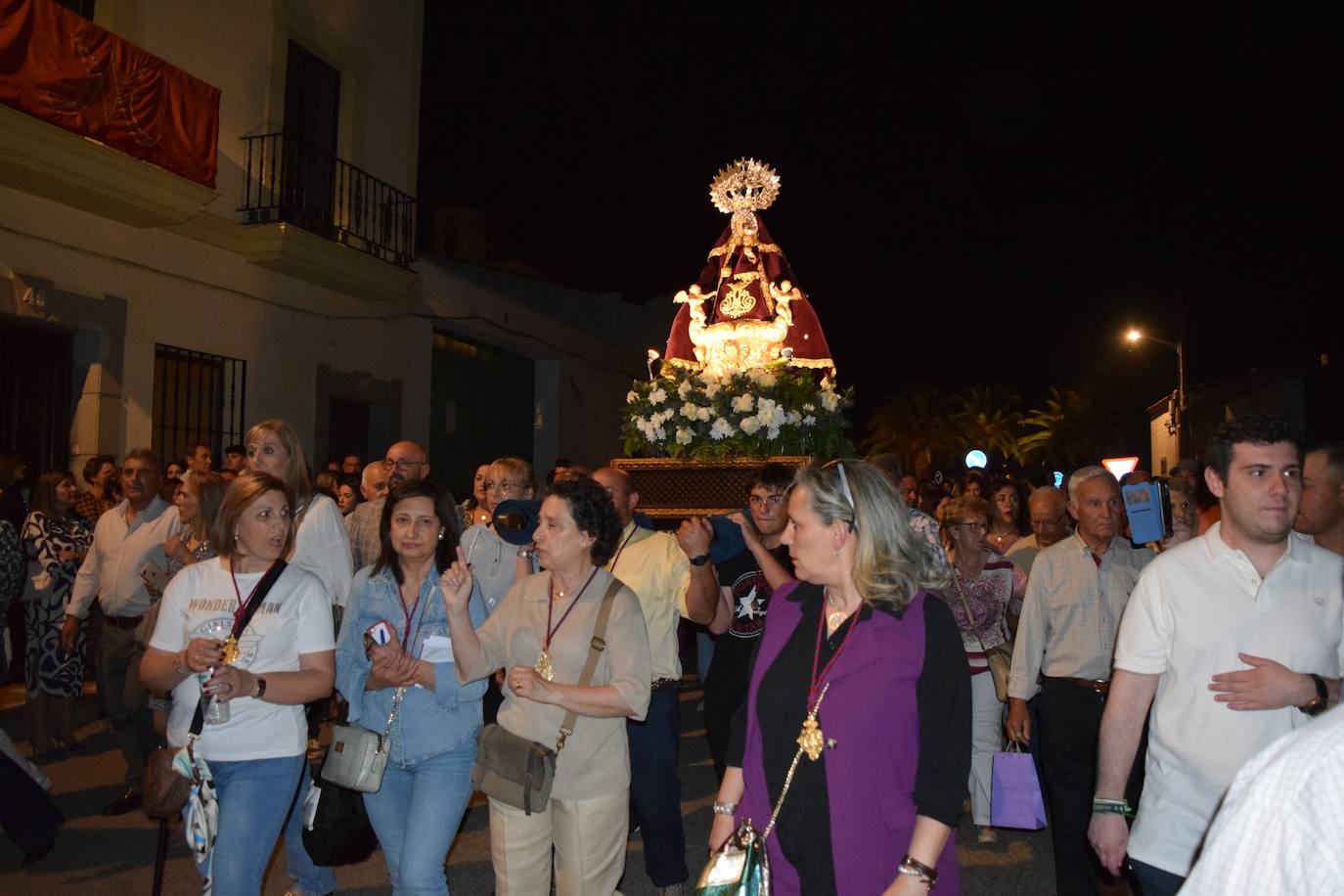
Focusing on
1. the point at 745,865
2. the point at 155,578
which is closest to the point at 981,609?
the point at 745,865

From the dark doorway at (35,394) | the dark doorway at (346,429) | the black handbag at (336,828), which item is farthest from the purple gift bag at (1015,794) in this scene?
the dark doorway at (346,429)

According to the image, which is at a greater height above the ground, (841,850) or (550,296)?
(550,296)

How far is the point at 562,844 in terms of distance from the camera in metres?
3.91

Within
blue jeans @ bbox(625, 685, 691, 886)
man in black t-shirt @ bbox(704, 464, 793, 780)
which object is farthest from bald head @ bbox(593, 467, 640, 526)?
blue jeans @ bbox(625, 685, 691, 886)

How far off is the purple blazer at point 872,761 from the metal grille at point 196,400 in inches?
440

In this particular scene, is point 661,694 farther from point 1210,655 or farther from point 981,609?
point 1210,655

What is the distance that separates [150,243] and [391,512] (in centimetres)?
928

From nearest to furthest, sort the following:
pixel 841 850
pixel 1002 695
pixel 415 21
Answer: pixel 841 850, pixel 1002 695, pixel 415 21

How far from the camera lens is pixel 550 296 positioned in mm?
26891

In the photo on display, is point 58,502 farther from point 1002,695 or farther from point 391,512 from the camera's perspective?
point 1002,695

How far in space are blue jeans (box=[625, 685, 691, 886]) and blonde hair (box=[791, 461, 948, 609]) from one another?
7.93ft

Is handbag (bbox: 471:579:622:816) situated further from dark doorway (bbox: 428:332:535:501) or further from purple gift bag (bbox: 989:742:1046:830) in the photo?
dark doorway (bbox: 428:332:535:501)

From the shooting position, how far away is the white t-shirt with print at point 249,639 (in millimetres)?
3783

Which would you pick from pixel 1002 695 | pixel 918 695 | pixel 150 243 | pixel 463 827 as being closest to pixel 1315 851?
pixel 918 695
